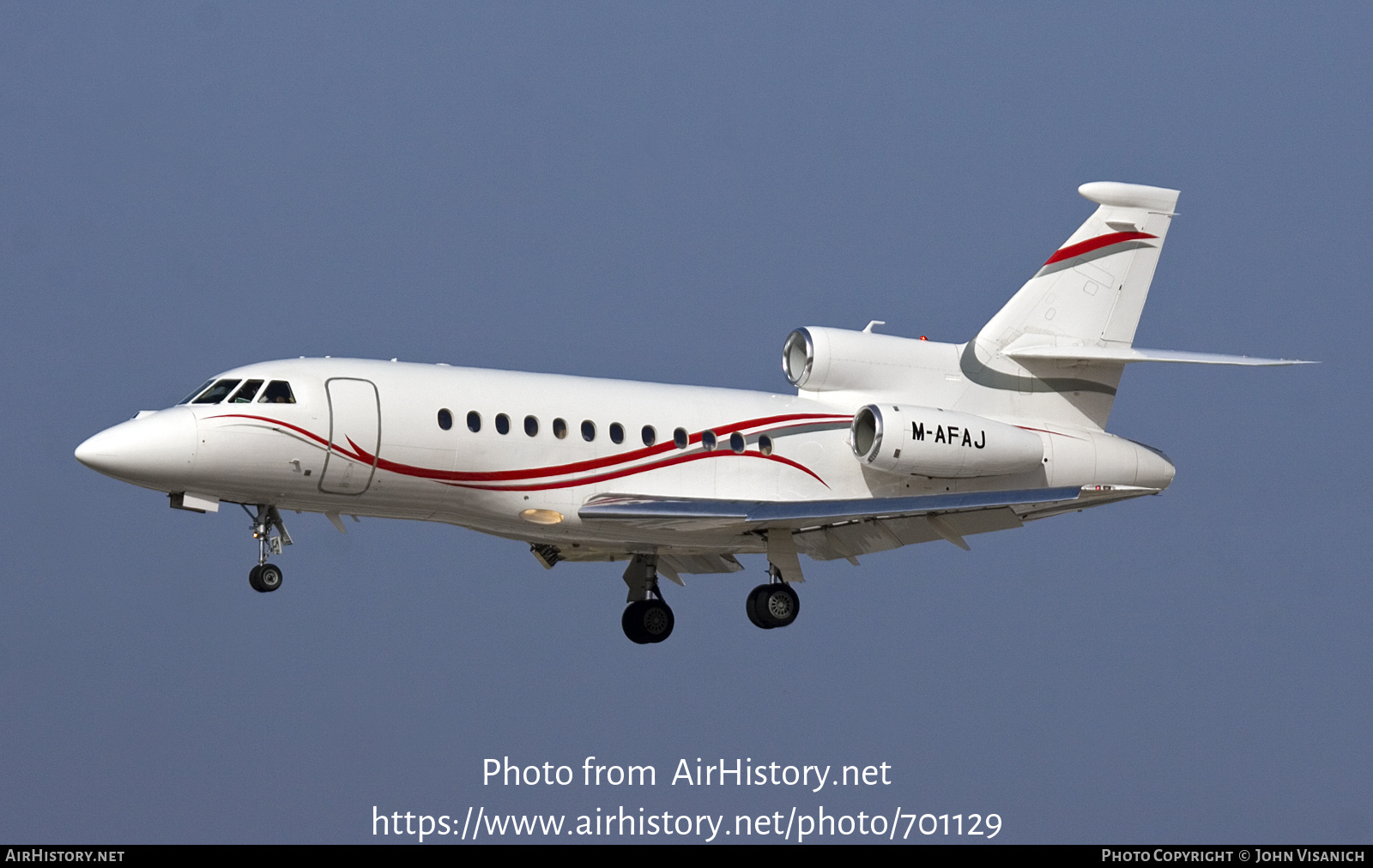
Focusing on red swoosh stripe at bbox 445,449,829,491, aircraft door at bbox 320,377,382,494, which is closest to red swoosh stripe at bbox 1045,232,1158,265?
red swoosh stripe at bbox 445,449,829,491

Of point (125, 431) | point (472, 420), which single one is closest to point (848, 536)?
point (472, 420)

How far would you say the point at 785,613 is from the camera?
2881cm

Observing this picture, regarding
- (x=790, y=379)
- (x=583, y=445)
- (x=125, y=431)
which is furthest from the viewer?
(x=790, y=379)

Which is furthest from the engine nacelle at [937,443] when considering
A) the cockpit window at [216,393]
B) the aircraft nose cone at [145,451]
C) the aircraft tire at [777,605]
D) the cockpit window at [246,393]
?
the aircraft nose cone at [145,451]

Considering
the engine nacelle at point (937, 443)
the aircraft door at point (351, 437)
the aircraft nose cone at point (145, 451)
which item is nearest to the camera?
the aircraft nose cone at point (145, 451)

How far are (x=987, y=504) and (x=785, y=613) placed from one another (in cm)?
393

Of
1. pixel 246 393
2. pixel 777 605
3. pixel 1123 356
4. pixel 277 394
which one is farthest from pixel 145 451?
pixel 1123 356

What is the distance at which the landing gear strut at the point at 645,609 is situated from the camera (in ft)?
100

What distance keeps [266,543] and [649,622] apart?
6.87 meters

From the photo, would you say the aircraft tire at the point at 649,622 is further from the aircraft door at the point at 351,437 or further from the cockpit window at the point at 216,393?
the cockpit window at the point at 216,393

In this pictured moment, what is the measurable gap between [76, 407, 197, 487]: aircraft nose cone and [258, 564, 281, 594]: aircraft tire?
177 centimetres

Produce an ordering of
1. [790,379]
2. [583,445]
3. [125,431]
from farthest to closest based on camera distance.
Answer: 1. [790,379]
2. [583,445]
3. [125,431]

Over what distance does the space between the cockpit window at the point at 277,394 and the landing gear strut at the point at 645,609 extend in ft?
23.4

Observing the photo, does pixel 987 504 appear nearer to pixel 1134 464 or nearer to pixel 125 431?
pixel 1134 464
